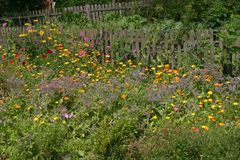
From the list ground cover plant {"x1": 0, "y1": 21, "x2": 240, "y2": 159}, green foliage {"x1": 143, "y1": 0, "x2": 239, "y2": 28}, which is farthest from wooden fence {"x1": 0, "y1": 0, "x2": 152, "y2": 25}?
ground cover plant {"x1": 0, "y1": 21, "x2": 240, "y2": 159}

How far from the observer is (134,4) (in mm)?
13070

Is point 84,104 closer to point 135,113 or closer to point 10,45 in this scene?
point 135,113

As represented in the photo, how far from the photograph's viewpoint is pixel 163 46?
7.30m

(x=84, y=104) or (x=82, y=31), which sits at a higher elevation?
(x=82, y=31)

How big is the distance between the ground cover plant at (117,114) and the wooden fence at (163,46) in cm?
27

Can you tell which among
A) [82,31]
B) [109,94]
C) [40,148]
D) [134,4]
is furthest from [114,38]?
[134,4]

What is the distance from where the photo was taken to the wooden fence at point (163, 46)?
6653 millimetres

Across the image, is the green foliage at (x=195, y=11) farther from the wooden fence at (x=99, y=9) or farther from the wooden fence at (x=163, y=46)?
the wooden fence at (x=163, y=46)

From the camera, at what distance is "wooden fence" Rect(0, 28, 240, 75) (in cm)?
665

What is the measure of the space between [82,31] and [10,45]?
2285mm

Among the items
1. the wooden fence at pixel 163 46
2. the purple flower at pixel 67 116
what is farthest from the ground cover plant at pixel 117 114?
the wooden fence at pixel 163 46

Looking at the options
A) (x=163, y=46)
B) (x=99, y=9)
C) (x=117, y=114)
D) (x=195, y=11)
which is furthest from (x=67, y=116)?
(x=99, y=9)

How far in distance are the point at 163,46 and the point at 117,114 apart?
2.86 m

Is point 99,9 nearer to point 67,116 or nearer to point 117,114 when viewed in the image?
point 67,116
